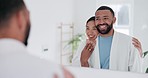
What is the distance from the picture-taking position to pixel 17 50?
377 millimetres

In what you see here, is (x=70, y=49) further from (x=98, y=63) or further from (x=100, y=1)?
(x=100, y=1)

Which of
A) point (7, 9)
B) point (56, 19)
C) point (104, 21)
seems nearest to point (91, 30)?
point (104, 21)

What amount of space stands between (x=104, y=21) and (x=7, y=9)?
3.62 ft

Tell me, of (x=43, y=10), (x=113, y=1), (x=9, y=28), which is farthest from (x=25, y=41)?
(x=43, y=10)

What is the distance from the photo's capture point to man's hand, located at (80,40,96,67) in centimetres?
155

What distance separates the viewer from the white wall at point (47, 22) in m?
1.55

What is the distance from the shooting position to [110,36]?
146 cm

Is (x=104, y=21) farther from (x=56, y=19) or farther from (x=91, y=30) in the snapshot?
(x=56, y=19)

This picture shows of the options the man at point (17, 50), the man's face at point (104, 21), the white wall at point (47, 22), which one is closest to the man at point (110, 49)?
the man's face at point (104, 21)

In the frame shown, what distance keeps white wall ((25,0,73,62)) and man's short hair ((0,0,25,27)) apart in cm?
111

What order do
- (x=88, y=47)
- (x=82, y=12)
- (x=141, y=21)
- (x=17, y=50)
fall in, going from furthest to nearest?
(x=88, y=47), (x=82, y=12), (x=141, y=21), (x=17, y=50)

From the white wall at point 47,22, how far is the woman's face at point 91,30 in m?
0.13

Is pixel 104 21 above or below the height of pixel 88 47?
above

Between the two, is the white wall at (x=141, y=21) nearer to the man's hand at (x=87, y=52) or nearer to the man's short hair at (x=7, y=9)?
the man's hand at (x=87, y=52)
